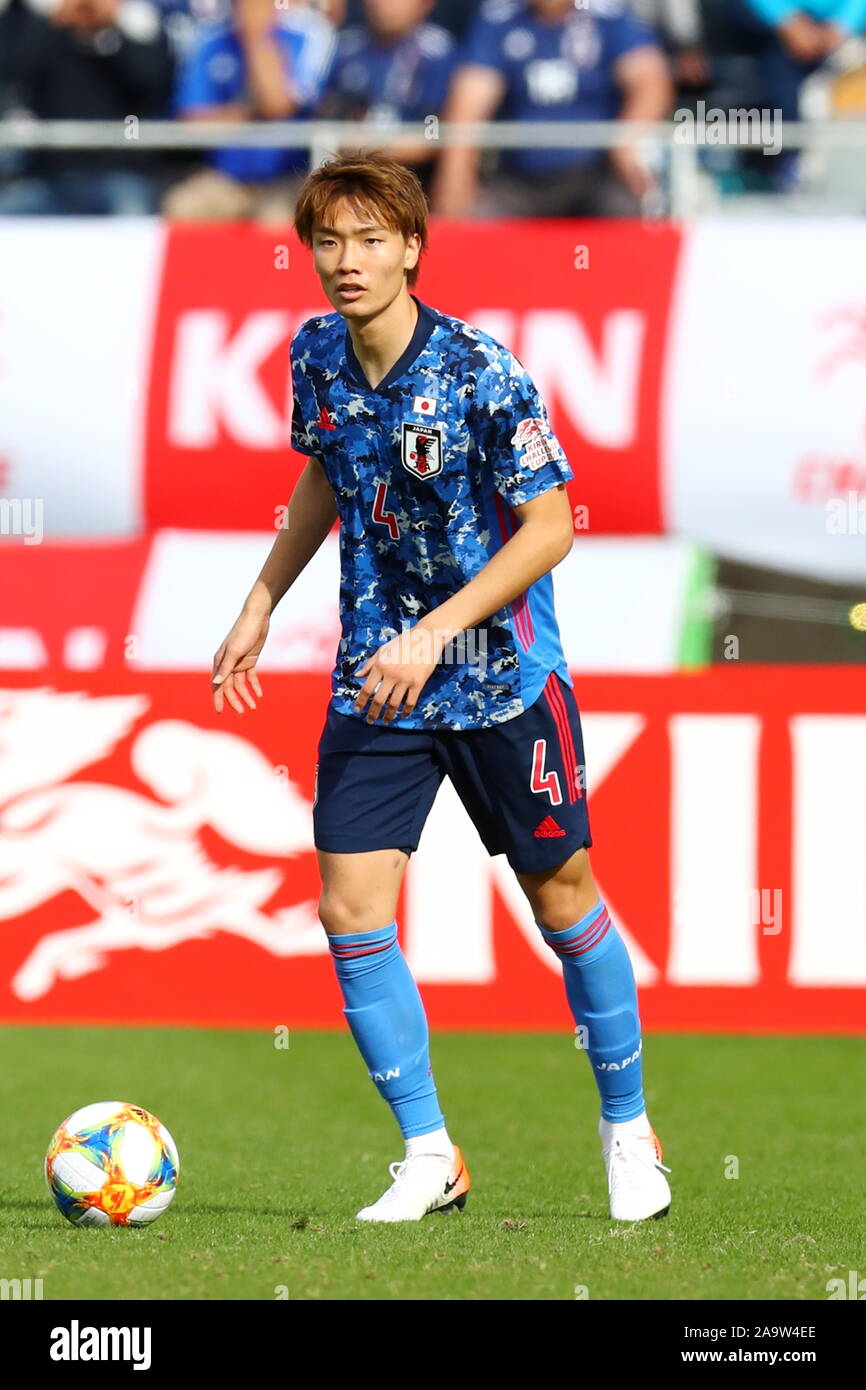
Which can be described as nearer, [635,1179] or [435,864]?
[635,1179]

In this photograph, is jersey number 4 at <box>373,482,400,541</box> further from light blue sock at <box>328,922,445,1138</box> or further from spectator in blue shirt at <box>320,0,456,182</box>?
spectator in blue shirt at <box>320,0,456,182</box>

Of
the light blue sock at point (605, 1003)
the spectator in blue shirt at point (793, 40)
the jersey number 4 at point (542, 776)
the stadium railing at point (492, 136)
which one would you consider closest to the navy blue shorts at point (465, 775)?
the jersey number 4 at point (542, 776)

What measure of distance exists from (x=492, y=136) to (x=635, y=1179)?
670 cm

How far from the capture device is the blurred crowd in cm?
1048

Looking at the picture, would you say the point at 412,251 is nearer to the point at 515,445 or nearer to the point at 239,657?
the point at 515,445

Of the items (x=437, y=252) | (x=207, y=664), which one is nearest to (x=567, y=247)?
(x=437, y=252)

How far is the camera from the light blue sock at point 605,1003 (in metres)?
4.66

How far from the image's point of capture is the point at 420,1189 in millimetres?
4531

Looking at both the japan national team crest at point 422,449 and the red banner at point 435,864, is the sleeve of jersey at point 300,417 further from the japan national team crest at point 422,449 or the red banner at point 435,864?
the red banner at point 435,864

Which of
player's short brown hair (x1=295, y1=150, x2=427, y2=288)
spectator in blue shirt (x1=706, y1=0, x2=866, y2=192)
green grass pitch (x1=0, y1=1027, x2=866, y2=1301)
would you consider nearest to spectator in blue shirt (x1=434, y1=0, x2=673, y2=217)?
spectator in blue shirt (x1=706, y1=0, x2=866, y2=192)

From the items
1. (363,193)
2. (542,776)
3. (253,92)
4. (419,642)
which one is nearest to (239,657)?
(419,642)

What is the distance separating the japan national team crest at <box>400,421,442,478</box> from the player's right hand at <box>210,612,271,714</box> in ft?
1.68

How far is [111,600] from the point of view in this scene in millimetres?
9594

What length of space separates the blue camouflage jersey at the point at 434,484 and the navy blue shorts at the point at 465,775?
48 millimetres
